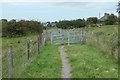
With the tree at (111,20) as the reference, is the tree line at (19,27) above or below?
below

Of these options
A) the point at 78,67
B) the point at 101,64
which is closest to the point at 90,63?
the point at 101,64

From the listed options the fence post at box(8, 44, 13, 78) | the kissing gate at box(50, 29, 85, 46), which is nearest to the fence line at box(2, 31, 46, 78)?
the fence post at box(8, 44, 13, 78)

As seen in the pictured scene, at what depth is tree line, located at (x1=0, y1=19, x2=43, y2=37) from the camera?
5112 centimetres

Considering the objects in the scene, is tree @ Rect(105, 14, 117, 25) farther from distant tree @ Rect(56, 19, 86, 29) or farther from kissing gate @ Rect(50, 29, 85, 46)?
kissing gate @ Rect(50, 29, 85, 46)

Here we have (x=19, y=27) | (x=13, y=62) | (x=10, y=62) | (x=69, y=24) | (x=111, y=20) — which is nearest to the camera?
(x=10, y=62)

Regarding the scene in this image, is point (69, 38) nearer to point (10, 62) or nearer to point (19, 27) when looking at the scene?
point (19, 27)

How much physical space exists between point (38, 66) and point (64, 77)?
2889 mm

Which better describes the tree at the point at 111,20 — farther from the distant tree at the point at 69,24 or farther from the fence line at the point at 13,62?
the fence line at the point at 13,62

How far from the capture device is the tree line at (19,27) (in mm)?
51125

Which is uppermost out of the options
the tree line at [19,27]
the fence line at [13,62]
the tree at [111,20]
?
the tree at [111,20]

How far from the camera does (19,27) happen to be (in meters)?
52.6

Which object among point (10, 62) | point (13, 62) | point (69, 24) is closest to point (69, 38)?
point (13, 62)

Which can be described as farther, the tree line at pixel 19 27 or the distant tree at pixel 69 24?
the distant tree at pixel 69 24

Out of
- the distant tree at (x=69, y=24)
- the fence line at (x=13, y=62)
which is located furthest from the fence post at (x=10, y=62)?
the distant tree at (x=69, y=24)
